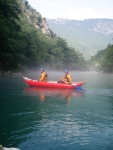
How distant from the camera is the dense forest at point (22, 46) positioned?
170 ft

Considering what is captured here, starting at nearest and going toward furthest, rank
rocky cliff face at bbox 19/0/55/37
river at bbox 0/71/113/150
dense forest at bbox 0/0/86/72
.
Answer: river at bbox 0/71/113/150 → dense forest at bbox 0/0/86/72 → rocky cliff face at bbox 19/0/55/37

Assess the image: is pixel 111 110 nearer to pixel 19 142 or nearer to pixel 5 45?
pixel 19 142

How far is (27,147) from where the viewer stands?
12.0 metres

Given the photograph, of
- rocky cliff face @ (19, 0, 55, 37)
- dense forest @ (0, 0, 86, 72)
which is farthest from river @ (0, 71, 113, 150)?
rocky cliff face @ (19, 0, 55, 37)

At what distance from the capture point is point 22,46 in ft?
215

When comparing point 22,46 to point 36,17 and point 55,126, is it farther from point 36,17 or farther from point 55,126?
point 36,17

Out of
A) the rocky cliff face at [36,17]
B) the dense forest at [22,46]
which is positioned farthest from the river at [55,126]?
the rocky cliff face at [36,17]

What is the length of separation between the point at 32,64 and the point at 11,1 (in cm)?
3018

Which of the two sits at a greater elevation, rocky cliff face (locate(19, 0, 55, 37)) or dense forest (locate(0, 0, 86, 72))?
rocky cliff face (locate(19, 0, 55, 37))

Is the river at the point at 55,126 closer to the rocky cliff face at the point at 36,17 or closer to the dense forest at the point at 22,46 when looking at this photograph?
the dense forest at the point at 22,46

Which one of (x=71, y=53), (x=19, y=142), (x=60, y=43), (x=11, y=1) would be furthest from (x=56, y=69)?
(x=19, y=142)

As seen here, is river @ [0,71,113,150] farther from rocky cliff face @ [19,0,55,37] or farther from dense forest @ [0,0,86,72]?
rocky cliff face @ [19,0,55,37]

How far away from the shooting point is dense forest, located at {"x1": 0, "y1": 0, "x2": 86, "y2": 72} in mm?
51919

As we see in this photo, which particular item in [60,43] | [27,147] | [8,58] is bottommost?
[27,147]
